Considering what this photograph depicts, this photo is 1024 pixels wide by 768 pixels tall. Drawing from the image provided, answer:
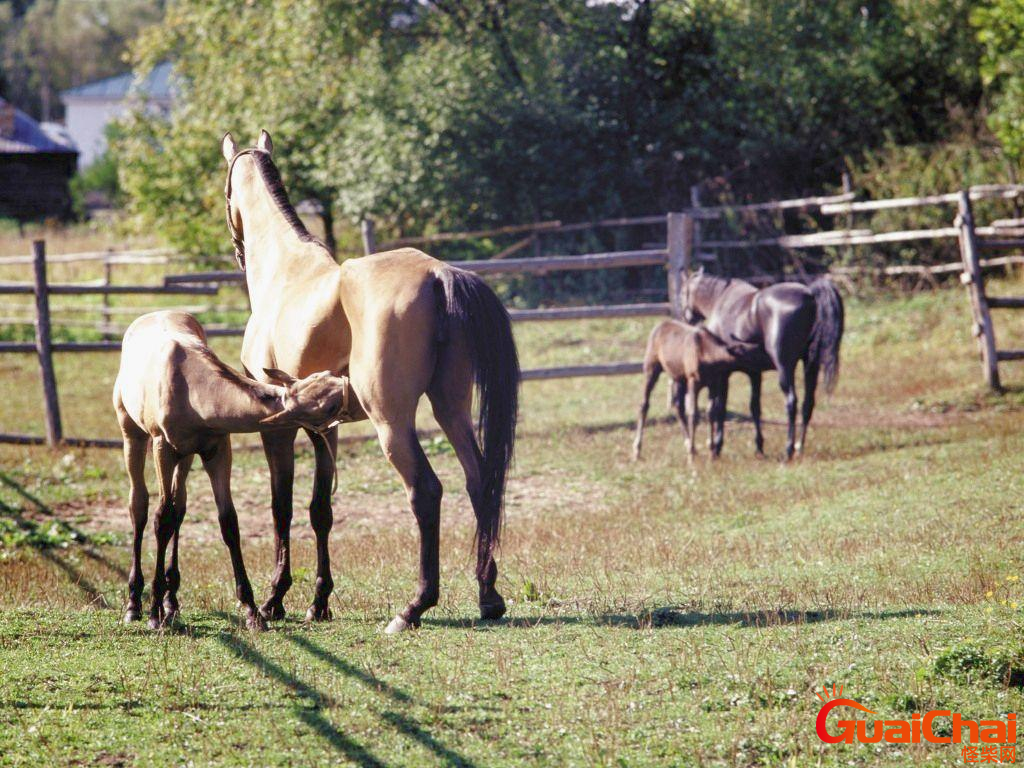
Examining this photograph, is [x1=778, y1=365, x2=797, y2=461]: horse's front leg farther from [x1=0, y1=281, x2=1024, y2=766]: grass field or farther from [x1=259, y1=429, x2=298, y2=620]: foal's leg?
[x1=259, y1=429, x2=298, y2=620]: foal's leg

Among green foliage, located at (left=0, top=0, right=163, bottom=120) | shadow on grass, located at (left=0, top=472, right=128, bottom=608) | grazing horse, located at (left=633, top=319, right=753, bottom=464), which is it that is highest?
green foliage, located at (left=0, top=0, right=163, bottom=120)

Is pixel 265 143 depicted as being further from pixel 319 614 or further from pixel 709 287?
pixel 709 287

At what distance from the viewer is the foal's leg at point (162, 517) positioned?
5809 mm

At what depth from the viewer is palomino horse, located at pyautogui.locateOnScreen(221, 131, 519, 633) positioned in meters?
5.57

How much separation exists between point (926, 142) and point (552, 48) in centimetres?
833

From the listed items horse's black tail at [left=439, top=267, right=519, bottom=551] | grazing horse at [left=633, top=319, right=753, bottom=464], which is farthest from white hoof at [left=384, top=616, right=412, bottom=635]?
grazing horse at [left=633, top=319, right=753, bottom=464]

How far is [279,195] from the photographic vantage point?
22.9ft

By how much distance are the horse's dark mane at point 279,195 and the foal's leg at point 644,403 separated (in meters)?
5.48

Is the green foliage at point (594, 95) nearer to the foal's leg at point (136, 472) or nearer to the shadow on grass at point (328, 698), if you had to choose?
the foal's leg at point (136, 472)

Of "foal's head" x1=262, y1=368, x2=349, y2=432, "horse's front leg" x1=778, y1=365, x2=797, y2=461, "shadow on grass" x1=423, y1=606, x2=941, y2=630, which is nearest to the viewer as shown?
"foal's head" x1=262, y1=368, x2=349, y2=432

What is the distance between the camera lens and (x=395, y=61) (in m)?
23.8

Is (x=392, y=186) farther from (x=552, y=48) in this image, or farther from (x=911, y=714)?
(x=911, y=714)

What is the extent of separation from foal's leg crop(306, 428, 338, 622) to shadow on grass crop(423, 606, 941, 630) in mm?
607

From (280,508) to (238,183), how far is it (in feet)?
7.72
